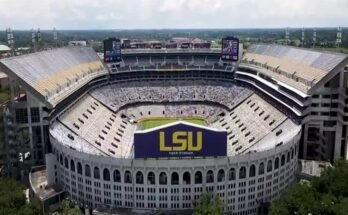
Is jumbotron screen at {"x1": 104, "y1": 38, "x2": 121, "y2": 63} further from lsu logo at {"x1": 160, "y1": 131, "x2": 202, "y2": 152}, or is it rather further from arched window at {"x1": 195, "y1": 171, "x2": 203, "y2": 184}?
arched window at {"x1": 195, "y1": 171, "x2": 203, "y2": 184}

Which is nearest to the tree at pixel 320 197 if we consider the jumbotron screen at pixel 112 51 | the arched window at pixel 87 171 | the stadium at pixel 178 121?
the stadium at pixel 178 121

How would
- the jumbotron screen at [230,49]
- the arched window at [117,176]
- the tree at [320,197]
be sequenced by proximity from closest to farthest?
the tree at [320,197] < the arched window at [117,176] < the jumbotron screen at [230,49]

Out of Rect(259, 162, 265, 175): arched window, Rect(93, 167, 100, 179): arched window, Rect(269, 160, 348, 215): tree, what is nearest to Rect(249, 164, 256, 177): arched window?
Rect(259, 162, 265, 175): arched window

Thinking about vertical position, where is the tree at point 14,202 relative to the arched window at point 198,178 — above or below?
below

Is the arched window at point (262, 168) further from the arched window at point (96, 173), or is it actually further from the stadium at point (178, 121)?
the arched window at point (96, 173)

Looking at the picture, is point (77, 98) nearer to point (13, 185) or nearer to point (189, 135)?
point (13, 185)

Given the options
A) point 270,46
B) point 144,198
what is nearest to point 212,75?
point 270,46
